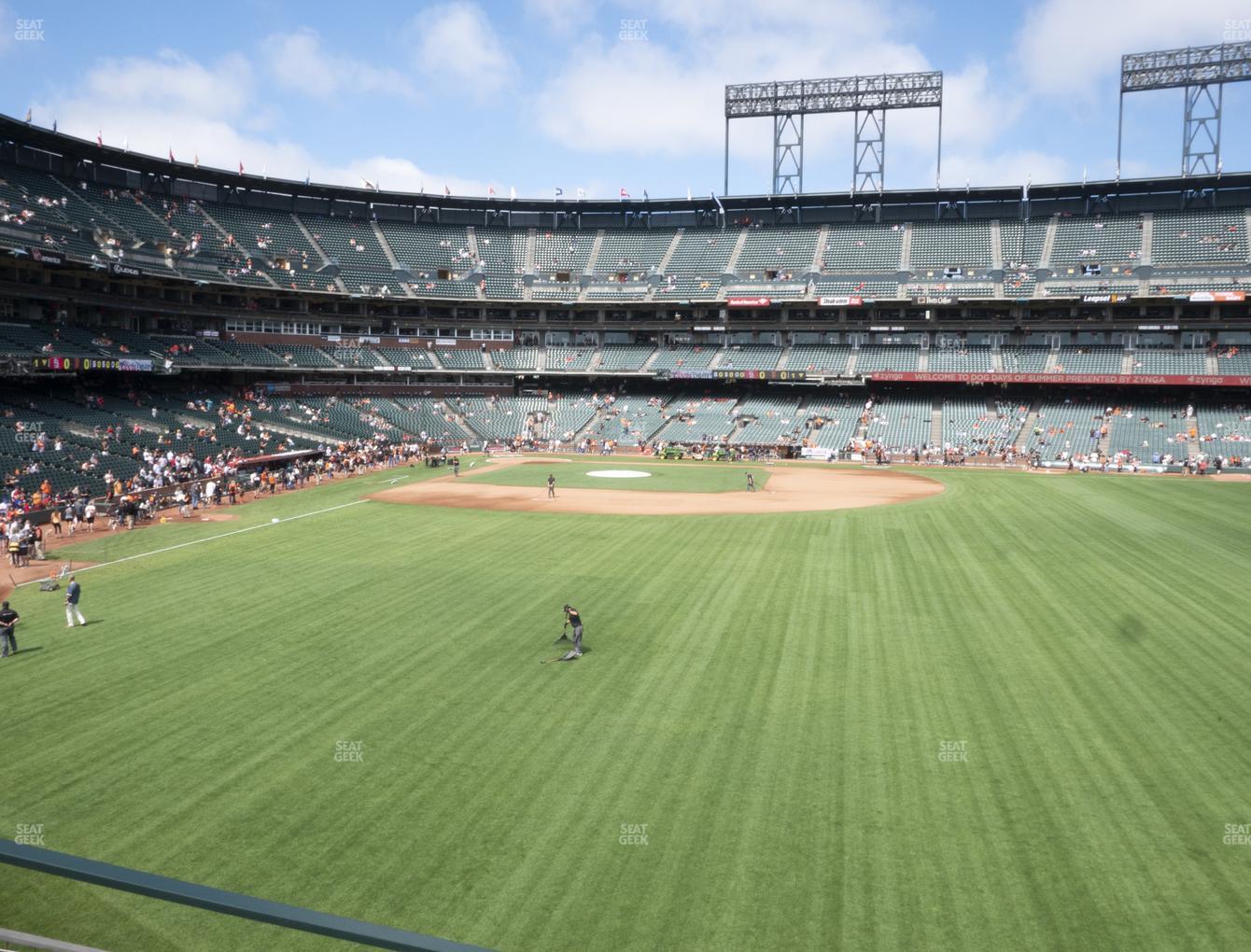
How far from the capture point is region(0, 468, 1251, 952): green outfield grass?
997 cm

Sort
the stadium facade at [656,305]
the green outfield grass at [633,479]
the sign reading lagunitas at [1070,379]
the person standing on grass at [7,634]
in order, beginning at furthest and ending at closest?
the sign reading lagunitas at [1070,379] < the stadium facade at [656,305] < the green outfield grass at [633,479] < the person standing on grass at [7,634]

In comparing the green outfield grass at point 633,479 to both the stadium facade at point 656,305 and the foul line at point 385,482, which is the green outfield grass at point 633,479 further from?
the stadium facade at point 656,305

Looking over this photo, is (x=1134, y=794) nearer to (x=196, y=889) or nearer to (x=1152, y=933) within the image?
(x=1152, y=933)

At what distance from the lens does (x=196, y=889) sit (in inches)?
135

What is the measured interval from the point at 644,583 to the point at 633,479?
27232mm

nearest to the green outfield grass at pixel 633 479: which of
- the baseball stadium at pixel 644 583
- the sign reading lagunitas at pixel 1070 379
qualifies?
the baseball stadium at pixel 644 583

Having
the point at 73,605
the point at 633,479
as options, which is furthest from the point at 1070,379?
the point at 73,605

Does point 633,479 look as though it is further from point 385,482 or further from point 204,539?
point 204,539

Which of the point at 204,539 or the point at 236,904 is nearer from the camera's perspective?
the point at 236,904

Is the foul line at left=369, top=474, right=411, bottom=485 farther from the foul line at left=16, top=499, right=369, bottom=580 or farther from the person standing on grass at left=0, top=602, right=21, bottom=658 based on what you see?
the person standing on grass at left=0, top=602, right=21, bottom=658

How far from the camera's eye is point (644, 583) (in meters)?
25.3

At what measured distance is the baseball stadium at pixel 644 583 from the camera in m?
10.5

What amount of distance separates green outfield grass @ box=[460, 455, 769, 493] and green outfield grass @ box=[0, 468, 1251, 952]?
21.9m

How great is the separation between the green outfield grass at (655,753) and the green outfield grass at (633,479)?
21.9 m
